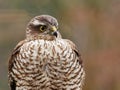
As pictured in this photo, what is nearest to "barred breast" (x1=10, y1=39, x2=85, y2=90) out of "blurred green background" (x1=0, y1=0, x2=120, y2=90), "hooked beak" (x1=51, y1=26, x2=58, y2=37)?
"hooked beak" (x1=51, y1=26, x2=58, y2=37)

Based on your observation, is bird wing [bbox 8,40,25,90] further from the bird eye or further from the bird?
the bird eye

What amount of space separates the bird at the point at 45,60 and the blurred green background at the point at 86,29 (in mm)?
3029

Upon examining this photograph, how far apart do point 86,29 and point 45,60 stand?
438cm

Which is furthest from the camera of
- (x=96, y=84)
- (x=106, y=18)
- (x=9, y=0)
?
(x=9, y=0)

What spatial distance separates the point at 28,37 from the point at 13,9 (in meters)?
6.41

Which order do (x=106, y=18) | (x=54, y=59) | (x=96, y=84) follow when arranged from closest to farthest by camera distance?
(x=54, y=59), (x=96, y=84), (x=106, y=18)

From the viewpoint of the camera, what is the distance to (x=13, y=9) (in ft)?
47.8

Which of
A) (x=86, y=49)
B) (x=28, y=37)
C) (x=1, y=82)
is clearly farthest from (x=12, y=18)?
(x=28, y=37)

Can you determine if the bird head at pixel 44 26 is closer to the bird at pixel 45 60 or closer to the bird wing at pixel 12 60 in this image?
the bird at pixel 45 60

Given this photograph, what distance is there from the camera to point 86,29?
12.4 meters

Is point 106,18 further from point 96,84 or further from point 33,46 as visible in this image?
point 33,46

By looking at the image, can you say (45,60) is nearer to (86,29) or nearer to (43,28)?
(43,28)

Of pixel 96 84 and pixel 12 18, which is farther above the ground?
pixel 12 18

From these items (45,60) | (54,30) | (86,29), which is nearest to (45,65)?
(45,60)
